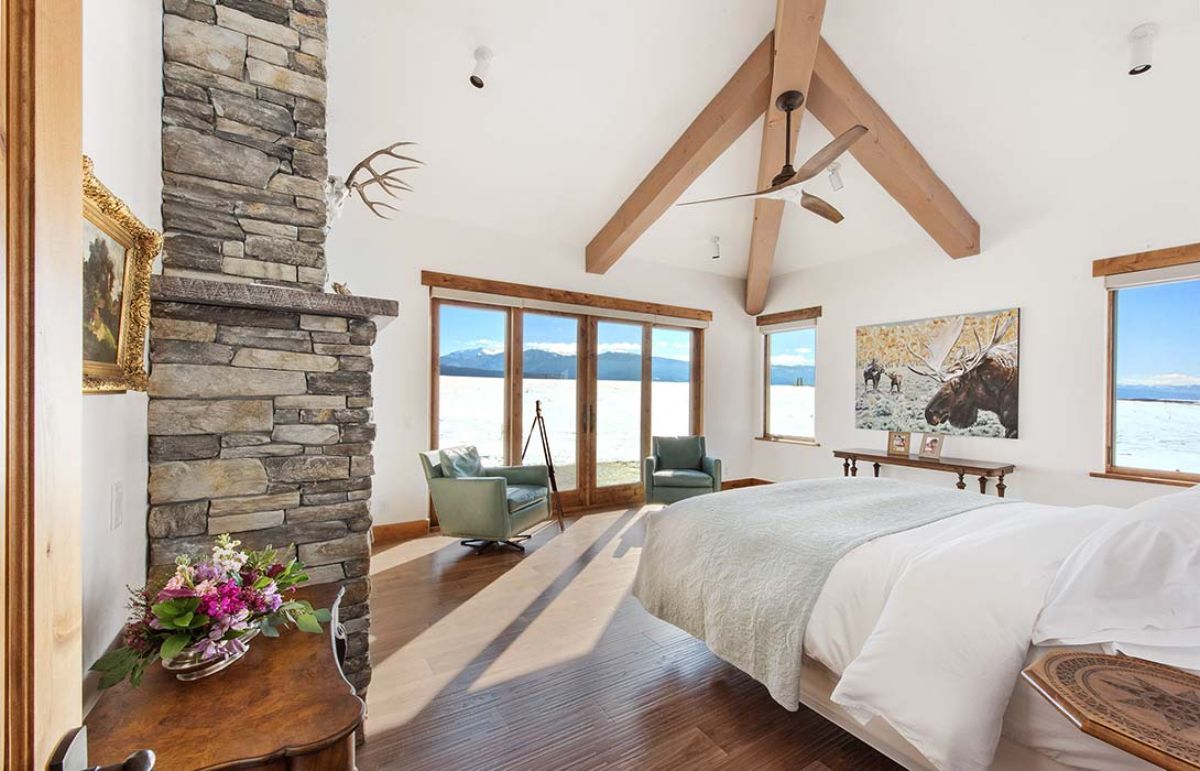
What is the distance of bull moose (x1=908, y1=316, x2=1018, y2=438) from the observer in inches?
174

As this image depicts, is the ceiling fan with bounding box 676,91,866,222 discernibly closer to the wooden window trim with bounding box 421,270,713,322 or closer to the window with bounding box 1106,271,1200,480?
the wooden window trim with bounding box 421,270,713,322

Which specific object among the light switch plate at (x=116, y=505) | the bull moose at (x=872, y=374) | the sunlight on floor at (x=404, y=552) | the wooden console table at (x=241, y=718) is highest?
the bull moose at (x=872, y=374)

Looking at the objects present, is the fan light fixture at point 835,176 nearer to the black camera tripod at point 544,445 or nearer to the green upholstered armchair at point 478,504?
the black camera tripod at point 544,445

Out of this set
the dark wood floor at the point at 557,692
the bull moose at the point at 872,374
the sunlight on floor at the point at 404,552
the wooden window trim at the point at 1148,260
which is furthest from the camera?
the bull moose at the point at 872,374

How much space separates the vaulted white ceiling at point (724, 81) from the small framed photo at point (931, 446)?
1.86 metres

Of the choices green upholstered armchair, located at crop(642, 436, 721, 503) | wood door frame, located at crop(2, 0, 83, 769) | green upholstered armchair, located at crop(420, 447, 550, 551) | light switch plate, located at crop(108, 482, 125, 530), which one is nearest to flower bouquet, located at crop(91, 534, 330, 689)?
light switch plate, located at crop(108, 482, 125, 530)

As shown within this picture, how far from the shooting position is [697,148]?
400cm

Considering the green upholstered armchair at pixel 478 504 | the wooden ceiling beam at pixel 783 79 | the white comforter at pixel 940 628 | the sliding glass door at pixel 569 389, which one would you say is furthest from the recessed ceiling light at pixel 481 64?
the white comforter at pixel 940 628

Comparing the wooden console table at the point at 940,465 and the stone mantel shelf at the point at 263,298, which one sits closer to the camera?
the stone mantel shelf at the point at 263,298

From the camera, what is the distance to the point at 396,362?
4.45m

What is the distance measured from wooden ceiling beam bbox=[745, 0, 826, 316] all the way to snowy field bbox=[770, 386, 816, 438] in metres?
1.89

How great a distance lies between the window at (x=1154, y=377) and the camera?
11.7 ft

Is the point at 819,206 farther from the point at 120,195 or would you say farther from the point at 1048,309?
the point at 120,195

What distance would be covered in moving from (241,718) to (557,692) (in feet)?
4.65
